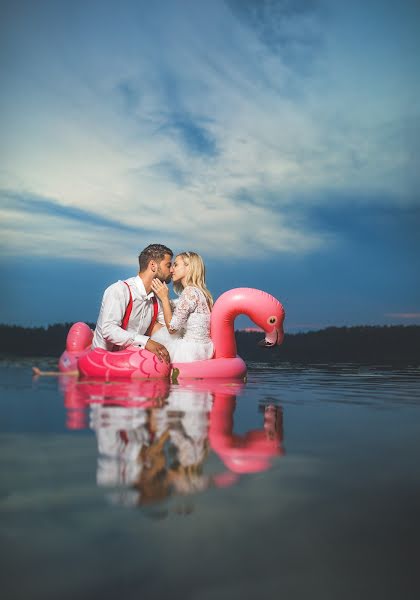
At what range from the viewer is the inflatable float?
334 inches

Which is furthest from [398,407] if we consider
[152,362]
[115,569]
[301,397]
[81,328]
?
[81,328]

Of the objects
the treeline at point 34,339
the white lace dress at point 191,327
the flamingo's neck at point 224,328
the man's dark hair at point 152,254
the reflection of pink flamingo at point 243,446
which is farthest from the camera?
the treeline at point 34,339

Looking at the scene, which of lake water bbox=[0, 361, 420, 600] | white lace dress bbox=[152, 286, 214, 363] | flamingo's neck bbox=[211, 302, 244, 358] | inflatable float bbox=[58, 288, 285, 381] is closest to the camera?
lake water bbox=[0, 361, 420, 600]

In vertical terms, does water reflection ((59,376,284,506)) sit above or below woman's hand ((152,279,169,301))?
below

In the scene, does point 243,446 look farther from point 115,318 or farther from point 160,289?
point 160,289

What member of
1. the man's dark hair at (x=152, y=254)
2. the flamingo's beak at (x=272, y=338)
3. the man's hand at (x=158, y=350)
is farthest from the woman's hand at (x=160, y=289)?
the flamingo's beak at (x=272, y=338)

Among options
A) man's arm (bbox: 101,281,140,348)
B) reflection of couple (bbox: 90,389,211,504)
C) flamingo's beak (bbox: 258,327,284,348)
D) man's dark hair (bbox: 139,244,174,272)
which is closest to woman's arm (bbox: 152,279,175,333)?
man's dark hair (bbox: 139,244,174,272)

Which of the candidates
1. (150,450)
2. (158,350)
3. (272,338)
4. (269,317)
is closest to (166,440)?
(150,450)

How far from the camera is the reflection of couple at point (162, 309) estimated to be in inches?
341

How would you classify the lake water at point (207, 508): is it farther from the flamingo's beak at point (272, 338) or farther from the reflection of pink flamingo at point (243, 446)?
the flamingo's beak at point (272, 338)

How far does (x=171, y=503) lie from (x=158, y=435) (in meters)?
1.45

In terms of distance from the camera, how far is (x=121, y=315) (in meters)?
8.73

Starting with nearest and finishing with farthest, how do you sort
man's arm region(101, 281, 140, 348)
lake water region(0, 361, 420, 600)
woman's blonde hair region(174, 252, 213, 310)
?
A: 1. lake water region(0, 361, 420, 600)
2. man's arm region(101, 281, 140, 348)
3. woman's blonde hair region(174, 252, 213, 310)

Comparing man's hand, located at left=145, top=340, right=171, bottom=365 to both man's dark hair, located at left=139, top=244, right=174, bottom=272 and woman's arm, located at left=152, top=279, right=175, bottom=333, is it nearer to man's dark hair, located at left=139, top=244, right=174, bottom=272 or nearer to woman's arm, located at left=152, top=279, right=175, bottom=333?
woman's arm, located at left=152, top=279, right=175, bottom=333
